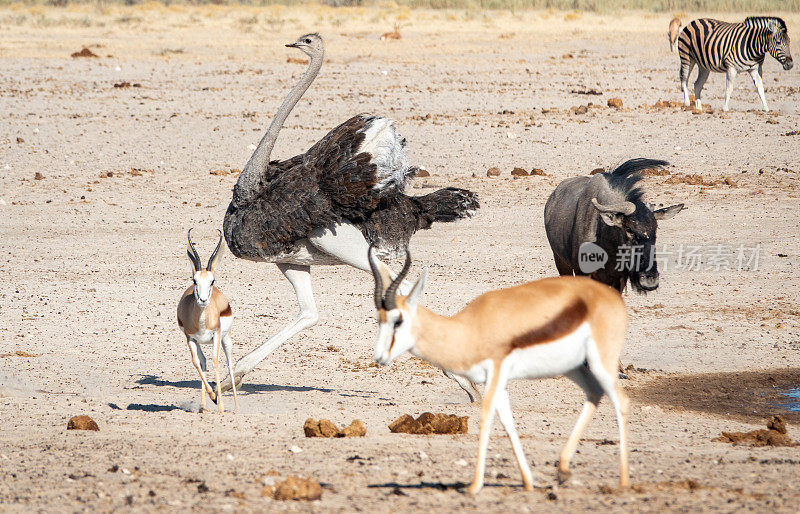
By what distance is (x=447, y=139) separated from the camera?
62.3 feet

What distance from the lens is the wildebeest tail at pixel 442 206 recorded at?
9.16m

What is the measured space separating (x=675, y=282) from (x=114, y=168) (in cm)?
985

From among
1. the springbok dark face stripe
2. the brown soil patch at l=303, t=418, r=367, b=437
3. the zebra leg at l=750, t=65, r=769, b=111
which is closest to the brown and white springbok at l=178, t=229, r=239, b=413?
the brown soil patch at l=303, t=418, r=367, b=437

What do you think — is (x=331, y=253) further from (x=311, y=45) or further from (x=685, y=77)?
(x=685, y=77)

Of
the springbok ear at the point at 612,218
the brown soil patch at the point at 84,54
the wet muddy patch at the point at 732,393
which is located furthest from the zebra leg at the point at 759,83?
the brown soil patch at the point at 84,54

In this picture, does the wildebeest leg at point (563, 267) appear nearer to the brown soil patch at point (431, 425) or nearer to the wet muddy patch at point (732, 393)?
the wet muddy patch at point (732, 393)

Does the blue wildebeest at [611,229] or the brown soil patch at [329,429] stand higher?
the blue wildebeest at [611,229]

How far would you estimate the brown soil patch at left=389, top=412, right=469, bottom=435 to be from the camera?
6.90m

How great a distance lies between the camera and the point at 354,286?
1198 cm

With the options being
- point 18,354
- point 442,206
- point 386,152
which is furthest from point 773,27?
point 18,354

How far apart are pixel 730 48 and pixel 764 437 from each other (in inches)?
695

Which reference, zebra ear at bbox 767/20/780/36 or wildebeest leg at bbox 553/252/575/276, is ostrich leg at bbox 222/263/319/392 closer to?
wildebeest leg at bbox 553/252/575/276

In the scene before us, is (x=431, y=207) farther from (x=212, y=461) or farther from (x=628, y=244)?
(x=212, y=461)

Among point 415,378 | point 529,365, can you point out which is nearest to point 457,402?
point 415,378
